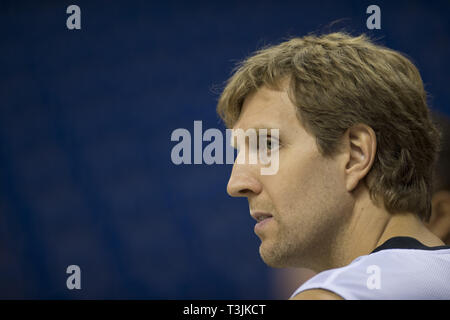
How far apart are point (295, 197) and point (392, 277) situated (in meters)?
0.33

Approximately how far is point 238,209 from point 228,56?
0.88 meters

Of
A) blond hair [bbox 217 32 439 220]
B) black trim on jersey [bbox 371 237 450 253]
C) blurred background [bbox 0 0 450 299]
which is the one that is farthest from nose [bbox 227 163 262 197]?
blurred background [bbox 0 0 450 299]

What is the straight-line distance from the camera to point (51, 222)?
118 inches

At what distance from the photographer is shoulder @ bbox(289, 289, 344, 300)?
0.80 m

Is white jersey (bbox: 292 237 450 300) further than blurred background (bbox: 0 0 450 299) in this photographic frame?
No

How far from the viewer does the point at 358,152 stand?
1.16 m

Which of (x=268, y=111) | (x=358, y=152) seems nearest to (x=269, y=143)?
(x=268, y=111)

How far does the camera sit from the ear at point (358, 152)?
3.71 ft

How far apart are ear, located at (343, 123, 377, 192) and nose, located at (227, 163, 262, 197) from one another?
7.5 inches

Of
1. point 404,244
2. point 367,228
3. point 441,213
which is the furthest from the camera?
point 441,213

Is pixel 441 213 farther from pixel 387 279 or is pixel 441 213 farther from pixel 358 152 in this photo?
pixel 387 279

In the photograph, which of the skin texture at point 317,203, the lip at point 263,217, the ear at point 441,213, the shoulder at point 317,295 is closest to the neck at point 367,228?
the skin texture at point 317,203

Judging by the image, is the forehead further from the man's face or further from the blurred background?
the blurred background

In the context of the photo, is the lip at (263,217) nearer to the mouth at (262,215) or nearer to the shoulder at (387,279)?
the mouth at (262,215)
